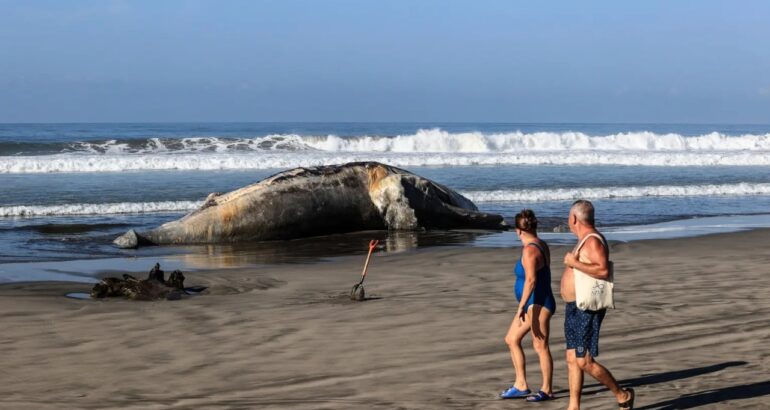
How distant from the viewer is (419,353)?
792 cm

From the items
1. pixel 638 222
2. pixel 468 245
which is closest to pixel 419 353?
pixel 468 245

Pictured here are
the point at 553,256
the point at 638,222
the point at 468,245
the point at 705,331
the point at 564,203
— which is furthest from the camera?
the point at 564,203

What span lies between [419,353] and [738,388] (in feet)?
7.84

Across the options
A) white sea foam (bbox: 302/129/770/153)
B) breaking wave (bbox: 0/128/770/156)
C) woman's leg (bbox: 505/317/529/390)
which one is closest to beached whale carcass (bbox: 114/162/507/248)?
woman's leg (bbox: 505/317/529/390)

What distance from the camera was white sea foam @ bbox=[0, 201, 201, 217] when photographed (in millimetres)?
19328

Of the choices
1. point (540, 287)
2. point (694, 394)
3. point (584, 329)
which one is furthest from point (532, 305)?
point (694, 394)

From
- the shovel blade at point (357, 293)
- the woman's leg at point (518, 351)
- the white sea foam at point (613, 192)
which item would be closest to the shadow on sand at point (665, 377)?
the woman's leg at point (518, 351)

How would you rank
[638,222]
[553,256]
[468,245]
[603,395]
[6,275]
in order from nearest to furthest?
[603,395] < [6,275] < [553,256] < [468,245] < [638,222]

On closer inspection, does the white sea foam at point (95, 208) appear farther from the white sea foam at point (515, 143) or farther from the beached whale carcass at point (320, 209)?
the white sea foam at point (515, 143)

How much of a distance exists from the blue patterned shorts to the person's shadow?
2.05 feet

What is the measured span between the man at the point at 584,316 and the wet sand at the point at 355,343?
40cm

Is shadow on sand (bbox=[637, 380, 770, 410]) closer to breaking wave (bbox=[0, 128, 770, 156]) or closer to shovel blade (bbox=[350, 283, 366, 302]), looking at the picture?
shovel blade (bbox=[350, 283, 366, 302])

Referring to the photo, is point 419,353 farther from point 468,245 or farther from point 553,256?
point 468,245

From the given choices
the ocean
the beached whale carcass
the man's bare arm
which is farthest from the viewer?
the ocean
